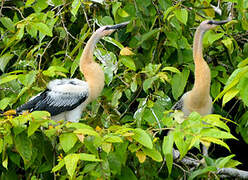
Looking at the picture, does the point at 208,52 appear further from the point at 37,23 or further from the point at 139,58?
the point at 37,23

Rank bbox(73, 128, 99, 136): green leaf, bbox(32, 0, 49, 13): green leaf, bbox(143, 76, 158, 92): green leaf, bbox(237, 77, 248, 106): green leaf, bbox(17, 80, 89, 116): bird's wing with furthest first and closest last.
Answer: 1. bbox(32, 0, 49, 13): green leaf
2. bbox(17, 80, 89, 116): bird's wing
3. bbox(143, 76, 158, 92): green leaf
4. bbox(73, 128, 99, 136): green leaf
5. bbox(237, 77, 248, 106): green leaf

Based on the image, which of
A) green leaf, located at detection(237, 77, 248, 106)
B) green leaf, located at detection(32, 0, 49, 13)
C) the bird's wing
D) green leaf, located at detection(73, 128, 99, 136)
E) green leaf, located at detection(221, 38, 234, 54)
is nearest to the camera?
green leaf, located at detection(237, 77, 248, 106)

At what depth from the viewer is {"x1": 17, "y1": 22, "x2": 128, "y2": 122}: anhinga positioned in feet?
11.4

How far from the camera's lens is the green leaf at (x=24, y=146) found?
2426mm

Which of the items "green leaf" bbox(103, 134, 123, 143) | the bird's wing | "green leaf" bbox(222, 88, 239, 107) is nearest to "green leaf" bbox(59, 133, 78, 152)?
"green leaf" bbox(103, 134, 123, 143)

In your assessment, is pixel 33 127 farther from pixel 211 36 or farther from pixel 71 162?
pixel 211 36

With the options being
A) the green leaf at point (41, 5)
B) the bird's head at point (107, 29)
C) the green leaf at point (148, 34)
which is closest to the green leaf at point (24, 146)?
the bird's head at point (107, 29)

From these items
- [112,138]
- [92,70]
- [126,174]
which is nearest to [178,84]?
[92,70]

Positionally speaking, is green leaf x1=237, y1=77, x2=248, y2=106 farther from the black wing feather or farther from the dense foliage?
the black wing feather

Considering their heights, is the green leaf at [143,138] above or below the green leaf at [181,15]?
below

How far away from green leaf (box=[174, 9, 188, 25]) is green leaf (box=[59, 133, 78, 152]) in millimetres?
1409

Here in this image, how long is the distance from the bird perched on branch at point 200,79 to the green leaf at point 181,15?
0.77 feet

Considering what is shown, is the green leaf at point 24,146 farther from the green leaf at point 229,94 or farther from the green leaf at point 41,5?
the green leaf at point 41,5

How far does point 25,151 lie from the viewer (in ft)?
8.02
